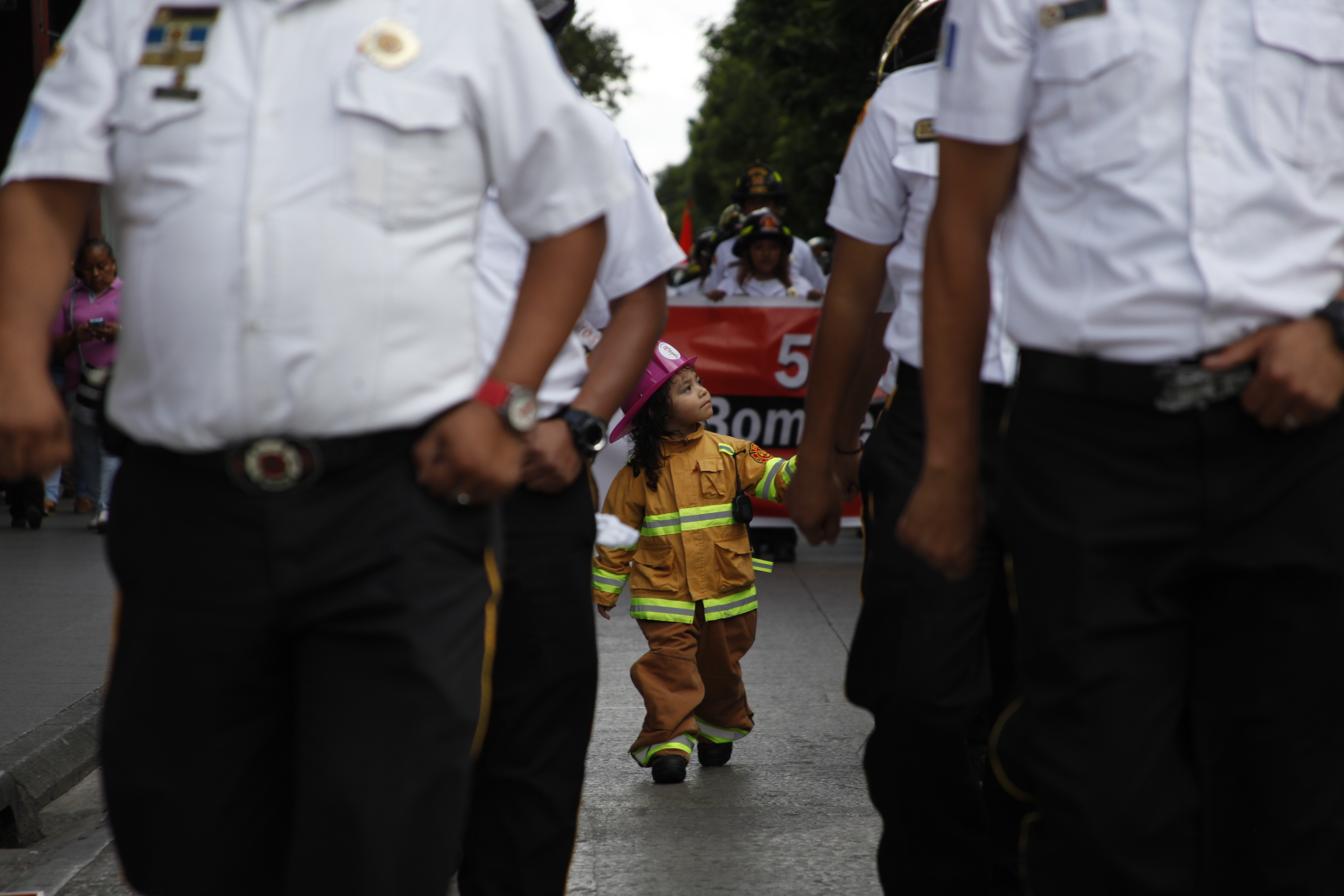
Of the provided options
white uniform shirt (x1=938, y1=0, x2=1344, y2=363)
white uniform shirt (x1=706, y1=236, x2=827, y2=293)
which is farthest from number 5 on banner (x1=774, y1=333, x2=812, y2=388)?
white uniform shirt (x1=938, y1=0, x2=1344, y2=363)

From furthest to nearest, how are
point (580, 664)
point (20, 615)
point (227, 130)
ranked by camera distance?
1. point (20, 615)
2. point (580, 664)
3. point (227, 130)

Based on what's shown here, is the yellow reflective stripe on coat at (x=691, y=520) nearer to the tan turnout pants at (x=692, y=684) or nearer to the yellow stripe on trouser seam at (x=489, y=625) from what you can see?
the tan turnout pants at (x=692, y=684)

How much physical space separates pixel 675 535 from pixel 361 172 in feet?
11.8

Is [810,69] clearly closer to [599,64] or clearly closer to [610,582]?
[599,64]

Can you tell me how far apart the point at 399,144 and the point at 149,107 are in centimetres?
34

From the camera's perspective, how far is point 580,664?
10.0 feet

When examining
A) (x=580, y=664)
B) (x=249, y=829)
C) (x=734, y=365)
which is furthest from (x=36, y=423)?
(x=734, y=365)

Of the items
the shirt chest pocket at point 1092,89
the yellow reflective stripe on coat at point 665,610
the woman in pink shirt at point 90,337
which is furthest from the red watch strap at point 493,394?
the woman in pink shirt at point 90,337

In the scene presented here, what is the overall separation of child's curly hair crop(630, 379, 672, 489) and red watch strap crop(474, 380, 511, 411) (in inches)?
134

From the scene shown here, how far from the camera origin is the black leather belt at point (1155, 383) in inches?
82.7

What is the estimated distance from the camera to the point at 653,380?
5117mm

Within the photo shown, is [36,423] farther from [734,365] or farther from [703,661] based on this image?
[734,365]

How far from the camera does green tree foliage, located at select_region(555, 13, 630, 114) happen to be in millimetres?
29547

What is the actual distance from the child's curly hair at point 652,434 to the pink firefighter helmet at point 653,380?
44 mm
